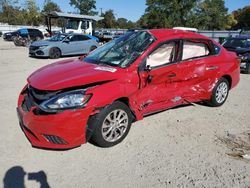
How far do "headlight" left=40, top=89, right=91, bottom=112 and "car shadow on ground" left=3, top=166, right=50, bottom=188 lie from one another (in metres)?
0.81

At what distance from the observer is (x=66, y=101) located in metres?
3.49

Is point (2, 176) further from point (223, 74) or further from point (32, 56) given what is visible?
point (32, 56)

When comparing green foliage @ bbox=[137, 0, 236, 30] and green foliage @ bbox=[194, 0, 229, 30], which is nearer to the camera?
green foliage @ bbox=[137, 0, 236, 30]

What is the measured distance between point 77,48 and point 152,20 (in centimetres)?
4766

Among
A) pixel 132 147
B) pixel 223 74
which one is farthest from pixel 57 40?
pixel 132 147

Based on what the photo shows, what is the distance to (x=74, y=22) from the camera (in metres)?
22.7

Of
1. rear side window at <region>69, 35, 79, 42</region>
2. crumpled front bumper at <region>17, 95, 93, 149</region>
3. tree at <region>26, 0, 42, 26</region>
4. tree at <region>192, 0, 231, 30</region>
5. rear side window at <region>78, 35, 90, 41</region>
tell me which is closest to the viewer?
crumpled front bumper at <region>17, 95, 93, 149</region>

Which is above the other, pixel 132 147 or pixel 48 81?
pixel 48 81

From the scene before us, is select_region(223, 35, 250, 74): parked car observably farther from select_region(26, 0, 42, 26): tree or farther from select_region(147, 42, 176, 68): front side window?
select_region(26, 0, 42, 26): tree

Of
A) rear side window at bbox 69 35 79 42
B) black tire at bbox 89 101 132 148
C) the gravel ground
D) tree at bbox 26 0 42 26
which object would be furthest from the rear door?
tree at bbox 26 0 42 26

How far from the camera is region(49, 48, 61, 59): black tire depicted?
14273 millimetres

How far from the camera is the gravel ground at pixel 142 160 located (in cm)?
321

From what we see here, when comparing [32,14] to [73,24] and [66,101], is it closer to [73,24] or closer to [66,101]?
[73,24]

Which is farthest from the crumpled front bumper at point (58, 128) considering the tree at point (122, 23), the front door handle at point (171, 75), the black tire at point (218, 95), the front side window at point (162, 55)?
the tree at point (122, 23)
